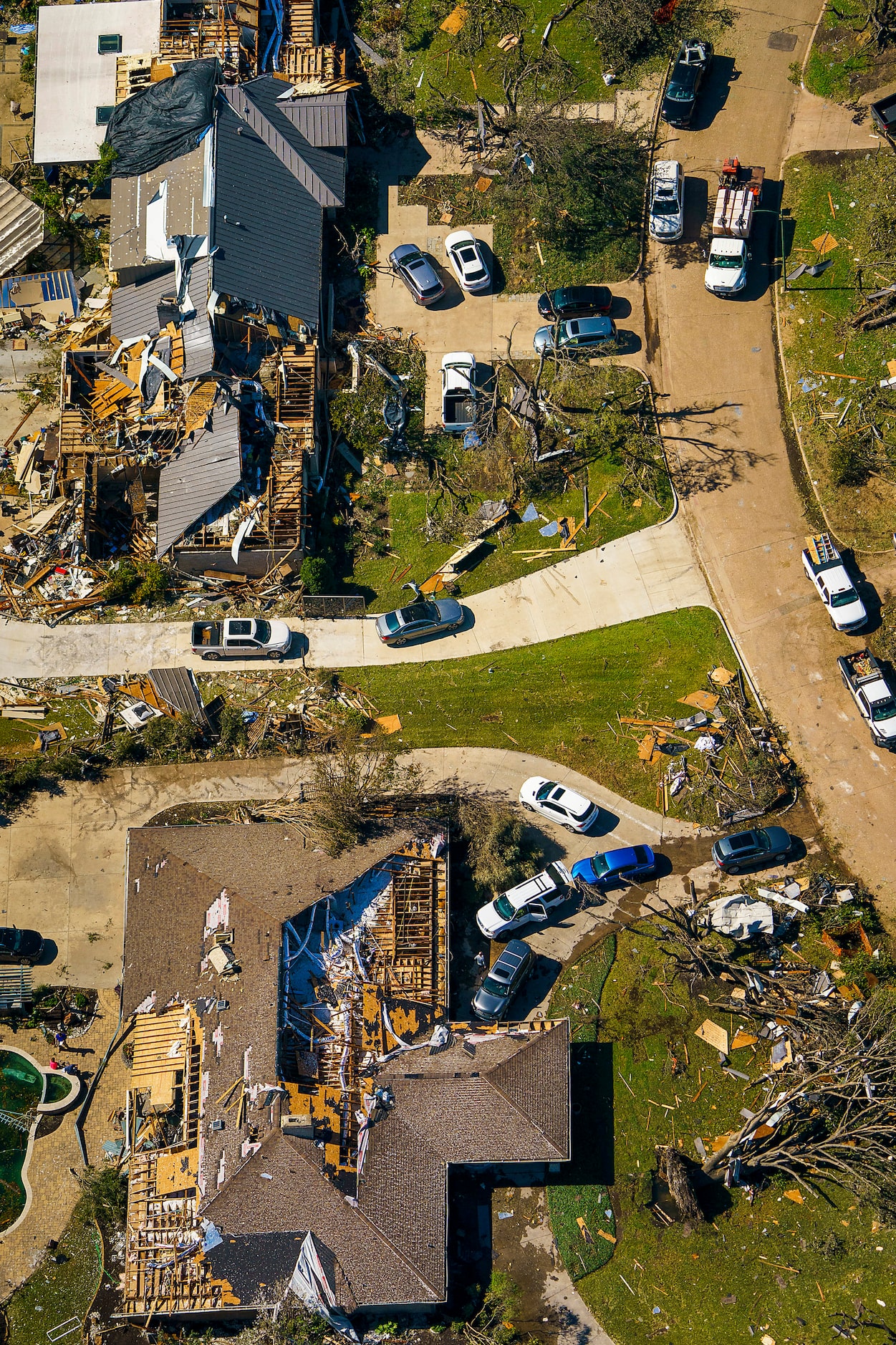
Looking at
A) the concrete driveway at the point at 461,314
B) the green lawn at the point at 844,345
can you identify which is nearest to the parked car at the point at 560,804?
the green lawn at the point at 844,345

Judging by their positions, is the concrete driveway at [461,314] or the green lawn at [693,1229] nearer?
the green lawn at [693,1229]

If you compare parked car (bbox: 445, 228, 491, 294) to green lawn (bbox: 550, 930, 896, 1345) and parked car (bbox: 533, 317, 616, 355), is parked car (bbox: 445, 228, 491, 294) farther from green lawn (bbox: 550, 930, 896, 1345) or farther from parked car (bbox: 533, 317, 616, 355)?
green lawn (bbox: 550, 930, 896, 1345)

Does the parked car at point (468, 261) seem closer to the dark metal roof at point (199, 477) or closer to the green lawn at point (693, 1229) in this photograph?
the dark metal roof at point (199, 477)

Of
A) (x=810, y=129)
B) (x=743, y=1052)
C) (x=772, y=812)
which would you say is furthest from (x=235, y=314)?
(x=743, y=1052)

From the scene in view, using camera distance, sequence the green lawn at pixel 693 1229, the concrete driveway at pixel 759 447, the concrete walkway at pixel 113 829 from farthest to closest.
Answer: the concrete walkway at pixel 113 829 → the concrete driveway at pixel 759 447 → the green lawn at pixel 693 1229

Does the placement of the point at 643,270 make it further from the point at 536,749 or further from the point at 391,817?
the point at 391,817

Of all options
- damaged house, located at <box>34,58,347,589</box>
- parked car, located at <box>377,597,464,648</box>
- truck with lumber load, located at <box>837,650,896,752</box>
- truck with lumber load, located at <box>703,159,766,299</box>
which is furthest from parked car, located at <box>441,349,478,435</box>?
truck with lumber load, located at <box>837,650,896,752</box>

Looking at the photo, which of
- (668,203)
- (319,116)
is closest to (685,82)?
(668,203)
